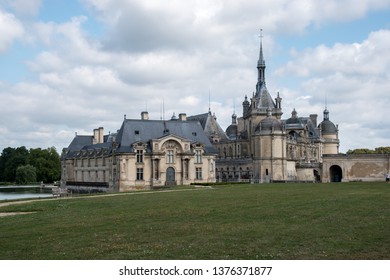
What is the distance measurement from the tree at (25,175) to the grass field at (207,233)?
89.9 m

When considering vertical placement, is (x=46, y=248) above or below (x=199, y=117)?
below

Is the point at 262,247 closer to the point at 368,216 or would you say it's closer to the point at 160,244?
the point at 160,244

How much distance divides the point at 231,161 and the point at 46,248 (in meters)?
69.5

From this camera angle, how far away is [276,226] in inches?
675

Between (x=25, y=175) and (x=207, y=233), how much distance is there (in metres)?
99.3

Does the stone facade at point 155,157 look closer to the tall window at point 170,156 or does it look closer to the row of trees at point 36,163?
the tall window at point 170,156

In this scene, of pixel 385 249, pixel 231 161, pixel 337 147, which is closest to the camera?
pixel 385 249

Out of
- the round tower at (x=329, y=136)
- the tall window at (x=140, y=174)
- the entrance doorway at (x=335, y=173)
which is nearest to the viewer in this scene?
the tall window at (x=140, y=174)

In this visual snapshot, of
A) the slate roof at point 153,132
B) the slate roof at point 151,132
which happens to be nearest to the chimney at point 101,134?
the slate roof at point 151,132

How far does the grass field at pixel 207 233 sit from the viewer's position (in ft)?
42.8

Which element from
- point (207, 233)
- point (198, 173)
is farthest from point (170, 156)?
point (207, 233)

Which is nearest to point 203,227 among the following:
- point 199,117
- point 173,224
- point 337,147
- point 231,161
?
point 173,224

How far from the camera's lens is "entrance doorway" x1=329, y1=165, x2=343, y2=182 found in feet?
246

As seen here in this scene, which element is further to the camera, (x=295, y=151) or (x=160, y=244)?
(x=295, y=151)
